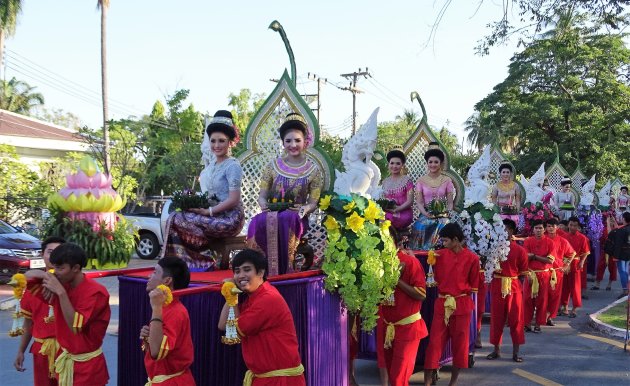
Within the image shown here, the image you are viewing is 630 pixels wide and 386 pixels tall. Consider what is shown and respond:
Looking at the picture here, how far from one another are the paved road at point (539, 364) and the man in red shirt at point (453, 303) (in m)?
0.82

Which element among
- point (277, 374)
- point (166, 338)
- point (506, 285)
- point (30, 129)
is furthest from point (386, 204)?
point (30, 129)

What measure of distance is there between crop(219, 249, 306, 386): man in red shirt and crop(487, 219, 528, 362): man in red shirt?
5047 millimetres

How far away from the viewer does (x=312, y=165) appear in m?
6.62

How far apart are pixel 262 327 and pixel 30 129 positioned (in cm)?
3110

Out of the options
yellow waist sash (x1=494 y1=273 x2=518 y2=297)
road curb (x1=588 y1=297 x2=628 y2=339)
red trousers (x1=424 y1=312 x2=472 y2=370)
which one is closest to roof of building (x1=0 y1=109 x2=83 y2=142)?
road curb (x1=588 y1=297 x2=628 y2=339)

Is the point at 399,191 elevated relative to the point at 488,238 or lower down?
elevated

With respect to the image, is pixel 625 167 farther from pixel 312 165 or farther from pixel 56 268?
pixel 56 268

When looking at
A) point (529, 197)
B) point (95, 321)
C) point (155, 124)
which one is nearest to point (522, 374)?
point (95, 321)

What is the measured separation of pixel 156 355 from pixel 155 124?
2725 centimetres

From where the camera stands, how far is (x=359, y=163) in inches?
294

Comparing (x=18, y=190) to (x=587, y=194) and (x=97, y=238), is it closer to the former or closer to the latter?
(x=97, y=238)

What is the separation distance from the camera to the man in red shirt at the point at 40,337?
16.2 ft

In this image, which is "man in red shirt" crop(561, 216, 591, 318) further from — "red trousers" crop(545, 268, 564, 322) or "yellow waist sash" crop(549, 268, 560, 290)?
"yellow waist sash" crop(549, 268, 560, 290)

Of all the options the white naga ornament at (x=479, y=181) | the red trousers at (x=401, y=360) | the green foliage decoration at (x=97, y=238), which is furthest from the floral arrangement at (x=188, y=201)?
the green foliage decoration at (x=97, y=238)
